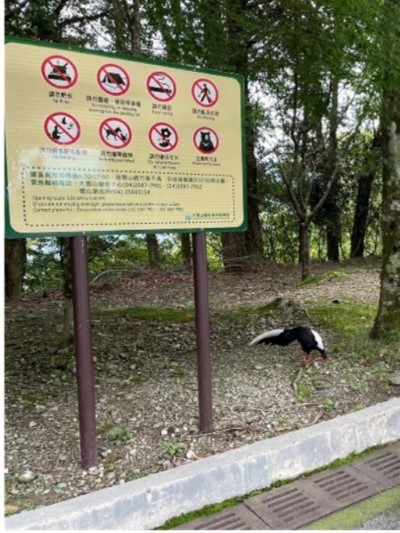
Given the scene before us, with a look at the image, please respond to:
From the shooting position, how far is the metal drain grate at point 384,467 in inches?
104

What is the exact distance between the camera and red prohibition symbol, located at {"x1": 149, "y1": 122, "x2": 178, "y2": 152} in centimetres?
271

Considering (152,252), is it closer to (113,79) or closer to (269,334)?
(269,334)

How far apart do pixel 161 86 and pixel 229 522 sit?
2253 mm

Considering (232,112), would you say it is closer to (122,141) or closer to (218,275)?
(122,141)

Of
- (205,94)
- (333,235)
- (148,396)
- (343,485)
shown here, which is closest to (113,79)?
(205,94)

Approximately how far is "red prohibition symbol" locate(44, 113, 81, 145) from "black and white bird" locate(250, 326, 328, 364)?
2416 millimetres

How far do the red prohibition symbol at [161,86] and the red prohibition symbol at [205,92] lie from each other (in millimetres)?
146

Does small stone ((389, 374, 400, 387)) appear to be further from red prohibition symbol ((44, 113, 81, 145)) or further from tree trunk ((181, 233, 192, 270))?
tree trunk ((181, 233, 192, 270))

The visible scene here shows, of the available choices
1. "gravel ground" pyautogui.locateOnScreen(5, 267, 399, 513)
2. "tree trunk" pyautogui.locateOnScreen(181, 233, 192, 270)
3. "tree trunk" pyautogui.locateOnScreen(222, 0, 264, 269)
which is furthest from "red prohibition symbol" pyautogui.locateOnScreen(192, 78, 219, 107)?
"tree trunk" pyautogui.locateOnScreen(181, 233, 192, 270)

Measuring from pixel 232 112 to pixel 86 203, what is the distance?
1.11 meters

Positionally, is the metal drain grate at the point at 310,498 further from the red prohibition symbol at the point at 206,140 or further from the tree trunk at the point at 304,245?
the tree trunk at the point at 304,245

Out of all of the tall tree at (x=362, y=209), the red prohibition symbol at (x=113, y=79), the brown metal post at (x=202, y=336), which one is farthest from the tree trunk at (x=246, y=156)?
the tall tree at (x=362, y=209)

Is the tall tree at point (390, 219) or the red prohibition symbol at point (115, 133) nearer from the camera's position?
the red prohibition symbol at point (115, 133)

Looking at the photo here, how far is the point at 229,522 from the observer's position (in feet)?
7.57
